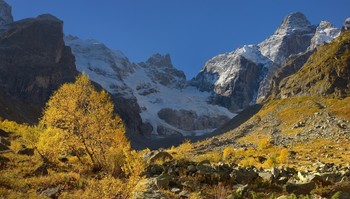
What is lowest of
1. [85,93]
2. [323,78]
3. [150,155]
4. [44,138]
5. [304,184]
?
[304,184]

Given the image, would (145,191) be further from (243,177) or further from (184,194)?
(243,177)

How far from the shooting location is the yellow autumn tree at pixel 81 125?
1051 inches

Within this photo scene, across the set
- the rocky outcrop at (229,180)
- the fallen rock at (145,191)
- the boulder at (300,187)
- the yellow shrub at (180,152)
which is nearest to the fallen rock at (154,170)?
the rocky outcrop at (229,180)

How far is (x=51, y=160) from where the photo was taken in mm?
29609

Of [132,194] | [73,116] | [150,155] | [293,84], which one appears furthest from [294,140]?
[293,84]

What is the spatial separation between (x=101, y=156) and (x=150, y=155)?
141 inches

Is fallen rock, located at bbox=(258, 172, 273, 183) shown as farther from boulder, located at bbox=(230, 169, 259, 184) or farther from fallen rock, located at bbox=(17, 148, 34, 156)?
fallen rock, located at bbox=(17, 148, 34, 156)

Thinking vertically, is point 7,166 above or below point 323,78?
below

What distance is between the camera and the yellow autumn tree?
26.7 metres

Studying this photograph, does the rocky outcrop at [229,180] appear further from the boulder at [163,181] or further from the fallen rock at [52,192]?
the fallen rock at [52,192]

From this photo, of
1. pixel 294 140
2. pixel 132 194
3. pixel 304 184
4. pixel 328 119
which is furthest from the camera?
pixel 328 119

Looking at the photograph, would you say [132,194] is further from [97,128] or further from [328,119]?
[328,119]

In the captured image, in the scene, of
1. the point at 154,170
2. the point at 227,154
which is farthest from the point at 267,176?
the point at 227,154

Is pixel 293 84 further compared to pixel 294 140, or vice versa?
pixel 293 84
